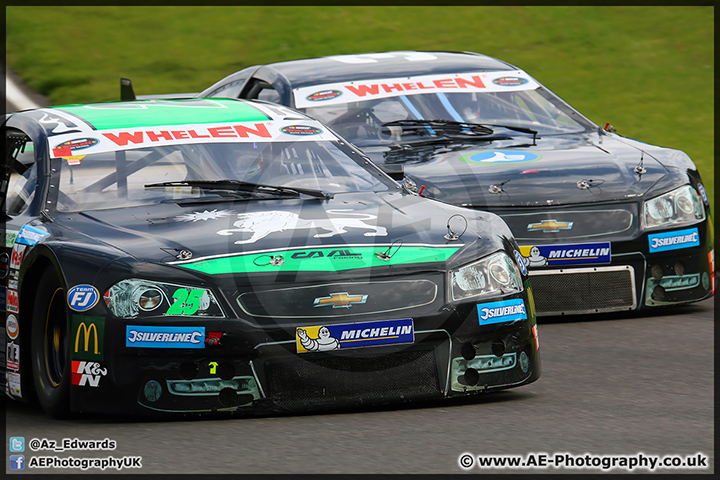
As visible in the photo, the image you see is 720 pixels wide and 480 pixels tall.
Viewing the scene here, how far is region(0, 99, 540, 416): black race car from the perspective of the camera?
14.3 feet

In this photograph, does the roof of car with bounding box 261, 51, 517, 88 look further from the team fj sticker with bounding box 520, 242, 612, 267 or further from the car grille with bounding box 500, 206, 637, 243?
the team fj sticker with bounding box 520, 242, 612, 267

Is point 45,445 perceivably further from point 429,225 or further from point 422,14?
point 422,14

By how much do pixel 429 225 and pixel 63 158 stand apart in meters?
1.79

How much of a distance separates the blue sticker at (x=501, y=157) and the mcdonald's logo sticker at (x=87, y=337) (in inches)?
134

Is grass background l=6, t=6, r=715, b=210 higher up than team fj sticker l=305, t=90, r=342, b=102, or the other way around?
team fj sticker l=305, t=90, r=342, b=102

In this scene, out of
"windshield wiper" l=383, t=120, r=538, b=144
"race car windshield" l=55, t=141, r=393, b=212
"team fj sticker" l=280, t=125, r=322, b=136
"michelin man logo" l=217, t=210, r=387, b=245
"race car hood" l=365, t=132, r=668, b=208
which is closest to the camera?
"michelin man logo" l=217, t=210, r=387, b=245

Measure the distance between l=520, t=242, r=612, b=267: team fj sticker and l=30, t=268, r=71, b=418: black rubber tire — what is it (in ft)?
9.76

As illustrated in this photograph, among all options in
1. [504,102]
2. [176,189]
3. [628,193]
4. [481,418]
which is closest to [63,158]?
[176,189]

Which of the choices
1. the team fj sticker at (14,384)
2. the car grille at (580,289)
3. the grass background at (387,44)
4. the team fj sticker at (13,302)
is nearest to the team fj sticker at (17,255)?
the team fj sticker at (13,302)

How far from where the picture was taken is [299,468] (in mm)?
3732

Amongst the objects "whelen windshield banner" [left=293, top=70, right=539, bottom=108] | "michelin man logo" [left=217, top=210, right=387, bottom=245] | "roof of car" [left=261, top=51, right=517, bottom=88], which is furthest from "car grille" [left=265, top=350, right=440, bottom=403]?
"roof of car" [left=261, top=51, right=517, bottom=88]

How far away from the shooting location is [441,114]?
8141 millimetres

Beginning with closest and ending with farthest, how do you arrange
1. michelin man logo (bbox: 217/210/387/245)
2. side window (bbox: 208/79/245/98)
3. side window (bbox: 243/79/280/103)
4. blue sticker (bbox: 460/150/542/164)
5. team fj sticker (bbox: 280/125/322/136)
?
1. michelin man logo (bbox: 217/210/387/245)
2. team fj sticker (bbox: 280/125/322/136)
3. blue sticker (bbox: 460/150/542/164)
4. side window (bbox: 243/79/280/103)
5. side window (bbox: 208/79/245/98)

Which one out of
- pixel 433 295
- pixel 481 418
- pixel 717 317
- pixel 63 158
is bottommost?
pixel 717 317
